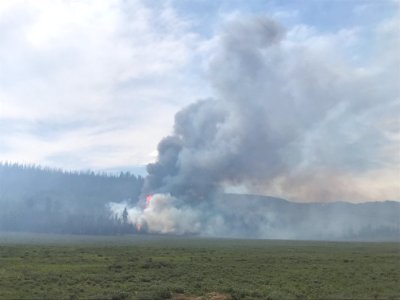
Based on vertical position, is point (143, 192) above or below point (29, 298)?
above

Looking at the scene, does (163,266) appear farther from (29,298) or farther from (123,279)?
(29,298)

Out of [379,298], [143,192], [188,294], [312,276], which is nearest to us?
[379,298]

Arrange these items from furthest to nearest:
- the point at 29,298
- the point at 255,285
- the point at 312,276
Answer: the point at 312,276
the point at 255,285
the point at 29,298

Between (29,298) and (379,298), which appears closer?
(29,298)

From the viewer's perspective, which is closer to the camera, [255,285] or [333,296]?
[333,296]

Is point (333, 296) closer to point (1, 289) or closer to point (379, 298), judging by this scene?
point (379, 298)

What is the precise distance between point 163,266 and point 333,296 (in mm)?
29095

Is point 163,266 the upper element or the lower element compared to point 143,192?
lower

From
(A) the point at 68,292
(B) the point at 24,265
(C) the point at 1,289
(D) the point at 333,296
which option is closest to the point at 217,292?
(D) the point at 333,296

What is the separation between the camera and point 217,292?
36.1m

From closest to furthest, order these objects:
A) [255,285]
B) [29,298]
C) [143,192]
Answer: [29,298]
[255,285]
[143,192]

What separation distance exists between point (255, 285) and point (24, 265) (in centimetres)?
2988

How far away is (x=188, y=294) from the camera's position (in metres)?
35.4

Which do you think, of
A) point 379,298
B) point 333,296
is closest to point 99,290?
point 333,296
